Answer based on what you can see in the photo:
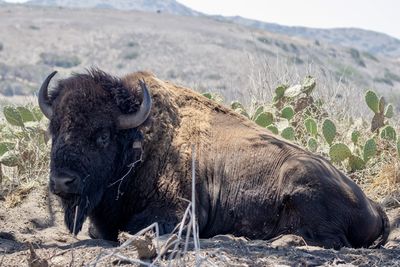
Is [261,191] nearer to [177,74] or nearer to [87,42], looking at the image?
[177,74]

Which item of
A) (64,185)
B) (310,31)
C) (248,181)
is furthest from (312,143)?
(310,31)

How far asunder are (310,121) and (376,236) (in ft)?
9.33

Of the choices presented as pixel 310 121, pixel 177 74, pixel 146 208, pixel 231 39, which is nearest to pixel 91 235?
pixel 146 208

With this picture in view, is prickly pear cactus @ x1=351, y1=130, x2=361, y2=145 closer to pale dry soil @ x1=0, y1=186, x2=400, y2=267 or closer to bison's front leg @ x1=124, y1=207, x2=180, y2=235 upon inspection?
pale dry soil @ x1=0, y1=186, x2=400, y2=267

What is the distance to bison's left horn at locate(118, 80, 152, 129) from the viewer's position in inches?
299

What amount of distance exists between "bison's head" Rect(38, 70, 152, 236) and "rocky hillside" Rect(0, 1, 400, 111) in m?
36.4

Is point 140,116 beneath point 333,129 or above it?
above

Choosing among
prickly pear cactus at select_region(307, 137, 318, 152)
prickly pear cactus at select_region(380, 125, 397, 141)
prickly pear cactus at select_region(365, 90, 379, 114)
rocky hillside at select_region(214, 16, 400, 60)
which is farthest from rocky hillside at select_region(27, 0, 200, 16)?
prickly pear cactus at select_region(307, 137, 318, 152)

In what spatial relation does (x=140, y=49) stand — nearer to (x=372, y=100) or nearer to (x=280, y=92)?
(x=280, y=92)

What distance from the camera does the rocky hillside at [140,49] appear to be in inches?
2165

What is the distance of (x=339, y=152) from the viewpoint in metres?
9.89

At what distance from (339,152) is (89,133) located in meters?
3.56

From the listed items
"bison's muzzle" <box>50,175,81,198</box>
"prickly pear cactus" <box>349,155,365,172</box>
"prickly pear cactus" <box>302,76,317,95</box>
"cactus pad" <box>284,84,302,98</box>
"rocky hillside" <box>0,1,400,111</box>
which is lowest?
"rocky hillside" <box>0,1,400,111</box>

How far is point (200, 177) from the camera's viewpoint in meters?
7.79
